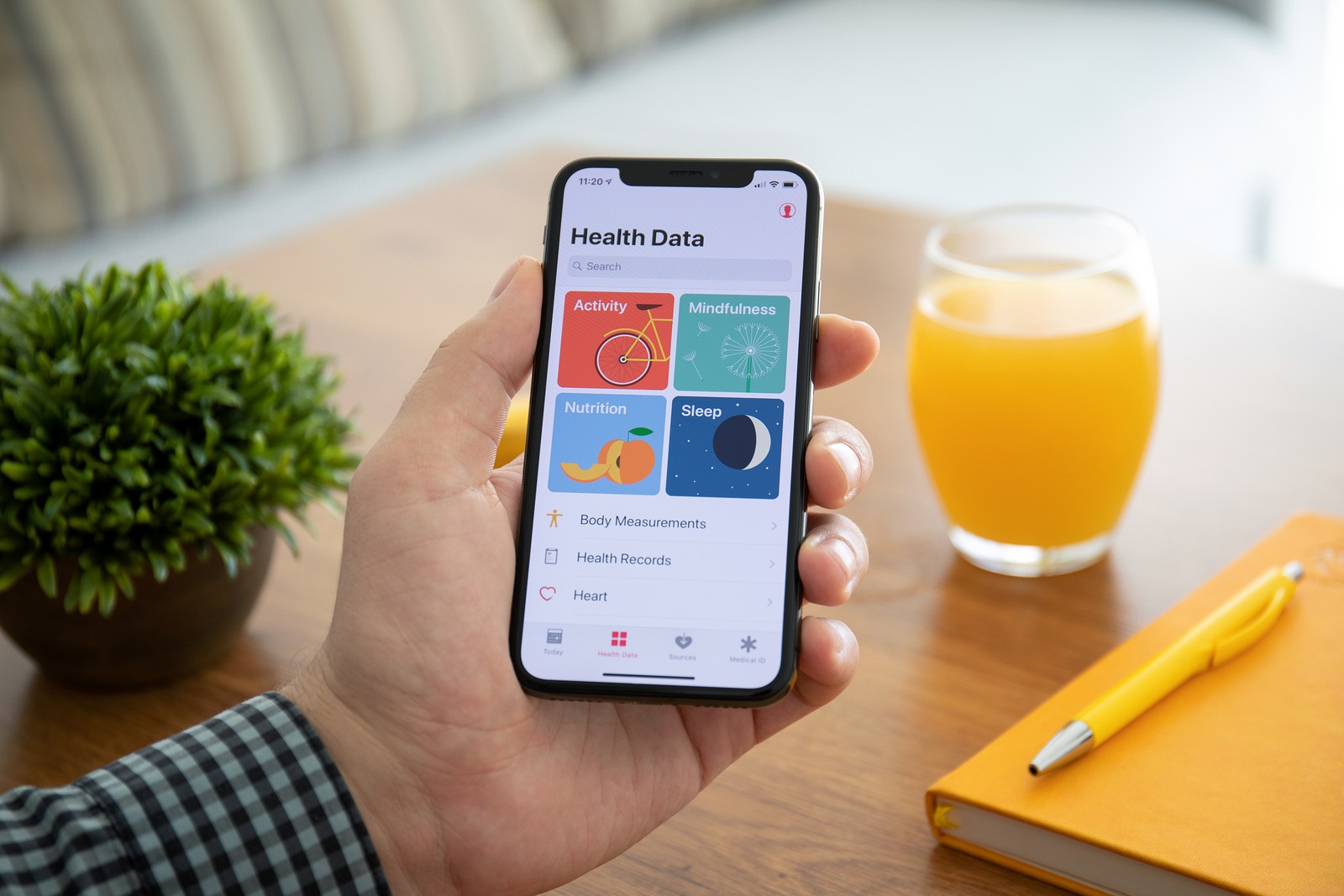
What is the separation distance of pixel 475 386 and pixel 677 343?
0.34 ft

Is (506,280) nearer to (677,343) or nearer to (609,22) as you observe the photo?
(677,343)

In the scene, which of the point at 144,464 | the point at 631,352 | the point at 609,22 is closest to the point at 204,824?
the point at 144,464

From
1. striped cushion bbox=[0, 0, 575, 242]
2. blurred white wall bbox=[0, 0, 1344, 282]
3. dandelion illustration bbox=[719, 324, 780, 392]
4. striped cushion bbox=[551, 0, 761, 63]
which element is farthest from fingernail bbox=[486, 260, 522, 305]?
striped cushion bbox=[551, 0, 761, 63]

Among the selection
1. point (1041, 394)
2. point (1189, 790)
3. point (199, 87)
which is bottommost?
point (1189, 790)

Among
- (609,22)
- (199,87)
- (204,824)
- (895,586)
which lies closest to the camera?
(204,824)

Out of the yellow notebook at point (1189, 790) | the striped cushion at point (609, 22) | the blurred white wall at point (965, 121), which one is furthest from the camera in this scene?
the striped cushion at point (609, 22)

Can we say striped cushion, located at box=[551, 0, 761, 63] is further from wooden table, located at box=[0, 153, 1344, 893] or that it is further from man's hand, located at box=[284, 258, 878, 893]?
man's hand, located at box=[284, 258, 878, 893]

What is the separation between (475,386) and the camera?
0.61 meters

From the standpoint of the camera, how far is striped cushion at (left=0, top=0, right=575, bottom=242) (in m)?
1.76

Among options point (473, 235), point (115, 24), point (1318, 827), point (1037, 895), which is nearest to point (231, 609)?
point (1037, 895)

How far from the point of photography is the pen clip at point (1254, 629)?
61cm

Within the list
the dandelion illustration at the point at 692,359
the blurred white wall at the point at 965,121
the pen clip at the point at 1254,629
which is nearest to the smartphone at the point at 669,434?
the dandelion illustration at the point at 692,359

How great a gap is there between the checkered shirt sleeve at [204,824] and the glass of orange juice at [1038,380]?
396 millimetres

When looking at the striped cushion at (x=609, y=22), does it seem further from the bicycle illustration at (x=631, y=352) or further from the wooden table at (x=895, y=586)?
the bicycle illustration at (x=631, y=352)
